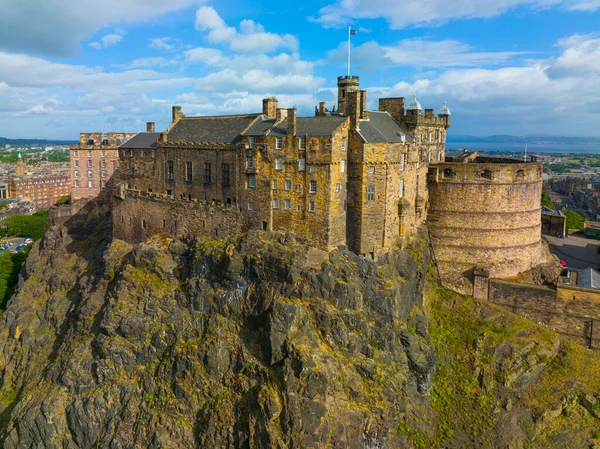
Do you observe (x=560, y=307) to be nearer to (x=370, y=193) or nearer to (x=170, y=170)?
(x=370, y=193)

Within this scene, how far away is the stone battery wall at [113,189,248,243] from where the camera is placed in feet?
160

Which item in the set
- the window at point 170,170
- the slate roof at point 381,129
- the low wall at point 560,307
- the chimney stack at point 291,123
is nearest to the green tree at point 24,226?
the window at point 170,170

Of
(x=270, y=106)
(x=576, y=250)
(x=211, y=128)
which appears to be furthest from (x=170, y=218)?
(x=576, y=250)

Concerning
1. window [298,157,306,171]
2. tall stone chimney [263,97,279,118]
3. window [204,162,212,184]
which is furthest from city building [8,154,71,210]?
window [298,157,306,171]

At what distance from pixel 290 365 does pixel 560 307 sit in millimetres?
27590

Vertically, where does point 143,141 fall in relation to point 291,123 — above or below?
below

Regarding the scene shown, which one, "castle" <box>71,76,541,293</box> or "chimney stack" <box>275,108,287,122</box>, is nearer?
"castle" <box>71,76,541,293</box>

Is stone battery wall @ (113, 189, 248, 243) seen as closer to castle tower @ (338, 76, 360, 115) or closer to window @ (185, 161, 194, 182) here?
window @ (185, 161, 194, 182)

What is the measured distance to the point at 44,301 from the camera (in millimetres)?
56562

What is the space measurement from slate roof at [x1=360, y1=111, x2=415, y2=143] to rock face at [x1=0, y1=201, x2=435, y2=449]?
10.7 meters

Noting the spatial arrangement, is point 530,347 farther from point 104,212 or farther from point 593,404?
point 104,212

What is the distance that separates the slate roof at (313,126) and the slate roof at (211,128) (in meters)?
6.38

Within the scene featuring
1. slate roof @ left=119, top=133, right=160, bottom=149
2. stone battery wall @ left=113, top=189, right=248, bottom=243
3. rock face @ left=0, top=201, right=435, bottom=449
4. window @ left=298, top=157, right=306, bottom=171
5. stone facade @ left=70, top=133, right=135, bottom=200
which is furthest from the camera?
stone facade @ left=70, top=133, right=135, bottom=200

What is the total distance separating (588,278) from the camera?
49344mm
